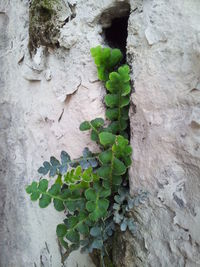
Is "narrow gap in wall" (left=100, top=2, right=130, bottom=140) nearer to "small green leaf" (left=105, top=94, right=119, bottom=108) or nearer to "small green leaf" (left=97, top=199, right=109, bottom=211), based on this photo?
"small green leaf" (left=105, top=94, right=119, bottom=108)

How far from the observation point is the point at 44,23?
3.52 feet

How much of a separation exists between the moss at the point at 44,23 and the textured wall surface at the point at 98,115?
32mm

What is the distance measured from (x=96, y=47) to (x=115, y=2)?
184mm

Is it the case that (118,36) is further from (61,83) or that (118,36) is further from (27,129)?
(27,129)

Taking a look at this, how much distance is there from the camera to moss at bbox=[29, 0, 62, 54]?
104 cm

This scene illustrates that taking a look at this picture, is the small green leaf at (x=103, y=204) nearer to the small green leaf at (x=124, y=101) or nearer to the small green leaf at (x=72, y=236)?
the small green leaf at (x=72, y=236)

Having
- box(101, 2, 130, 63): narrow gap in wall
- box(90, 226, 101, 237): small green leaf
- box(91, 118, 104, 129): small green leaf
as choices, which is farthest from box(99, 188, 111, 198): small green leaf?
box(101, 2, 130, 63): narrow gap in wall

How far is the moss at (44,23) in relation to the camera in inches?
41.0

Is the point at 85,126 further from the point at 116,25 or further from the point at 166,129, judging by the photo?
the point at 116,25

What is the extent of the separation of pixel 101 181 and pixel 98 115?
0.23 m

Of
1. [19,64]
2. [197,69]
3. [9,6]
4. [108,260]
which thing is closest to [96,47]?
[197,69]

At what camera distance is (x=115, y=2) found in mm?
952

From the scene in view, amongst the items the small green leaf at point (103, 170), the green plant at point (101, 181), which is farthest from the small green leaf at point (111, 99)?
the small green leaf at point (103, 170)

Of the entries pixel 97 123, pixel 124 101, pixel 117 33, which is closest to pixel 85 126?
pixel 97 123
